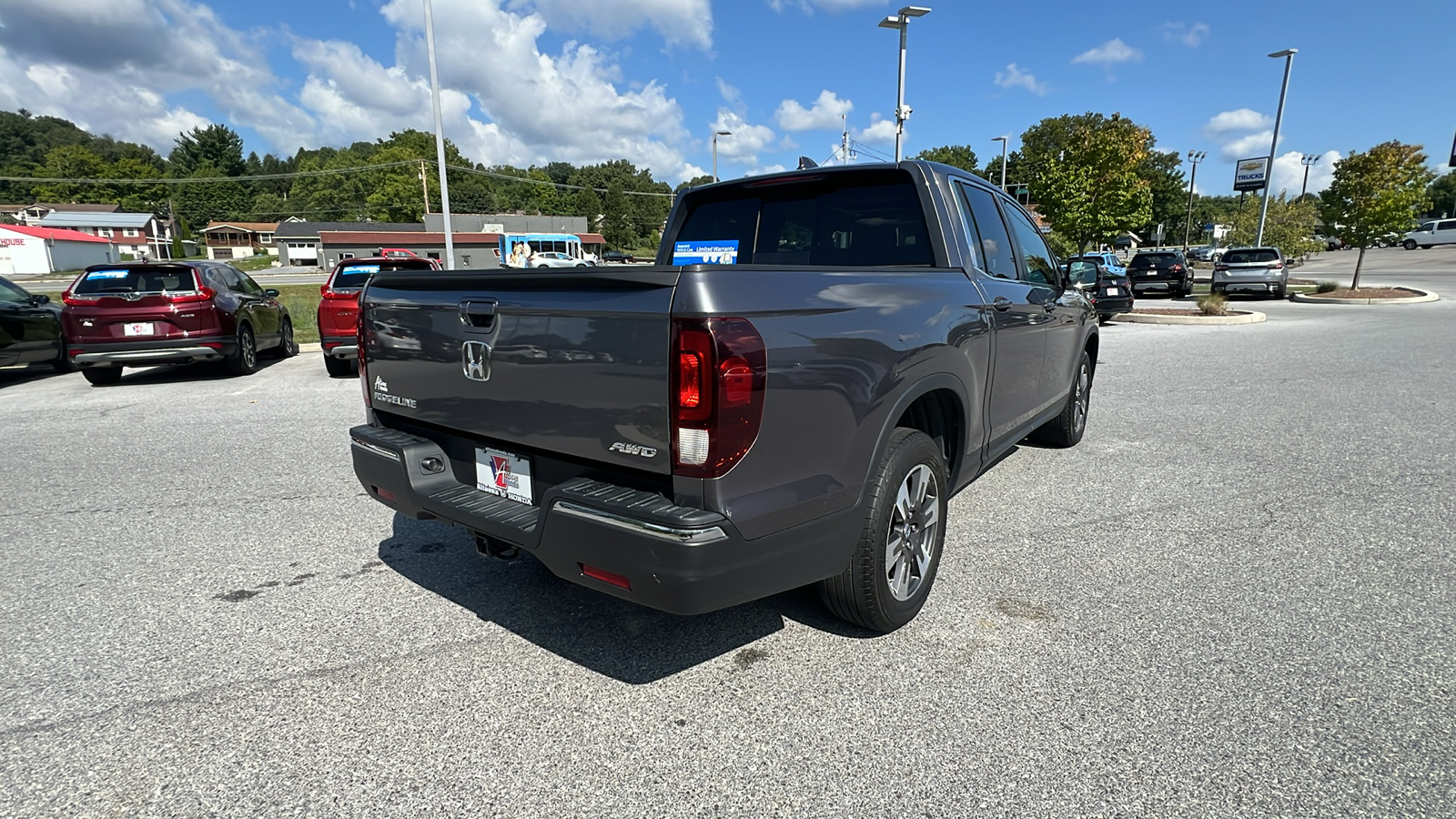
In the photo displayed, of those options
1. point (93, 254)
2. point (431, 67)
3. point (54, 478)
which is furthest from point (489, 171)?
point (54, 478)

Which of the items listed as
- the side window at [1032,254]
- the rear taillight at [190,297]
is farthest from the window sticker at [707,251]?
the rear taillight at [190,297]

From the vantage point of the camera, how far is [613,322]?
2.24 metres

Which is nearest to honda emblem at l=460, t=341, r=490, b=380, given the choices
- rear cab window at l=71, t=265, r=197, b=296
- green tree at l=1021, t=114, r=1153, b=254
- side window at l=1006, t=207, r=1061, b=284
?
side window at l=1006, t=207, r=1061, b=284

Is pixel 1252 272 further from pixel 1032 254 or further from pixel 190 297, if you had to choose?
pixel 190 297

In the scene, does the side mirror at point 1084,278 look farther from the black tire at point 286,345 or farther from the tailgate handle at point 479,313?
the black tire at point 286,345

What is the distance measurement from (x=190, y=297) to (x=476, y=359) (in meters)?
8.49

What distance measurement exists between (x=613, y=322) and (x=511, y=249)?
60.0 meters

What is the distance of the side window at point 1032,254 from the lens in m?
4.57

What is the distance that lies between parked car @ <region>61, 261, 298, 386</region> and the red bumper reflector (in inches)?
357

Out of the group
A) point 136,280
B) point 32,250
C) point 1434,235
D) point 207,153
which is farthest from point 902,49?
point 207,153

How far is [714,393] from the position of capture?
209cm

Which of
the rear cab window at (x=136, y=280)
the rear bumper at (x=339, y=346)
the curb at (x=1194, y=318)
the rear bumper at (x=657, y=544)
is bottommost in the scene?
the curb at (x=1194, y=318)

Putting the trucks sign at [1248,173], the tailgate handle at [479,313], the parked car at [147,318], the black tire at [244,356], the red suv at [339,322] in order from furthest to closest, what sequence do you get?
the trucks sign at [1248,173] < the black tire at [244,356] < the red suv at [339,322] < the parked car at [147,318] < the tailgate handle at [479,313]

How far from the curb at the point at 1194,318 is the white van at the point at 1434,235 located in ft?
168
